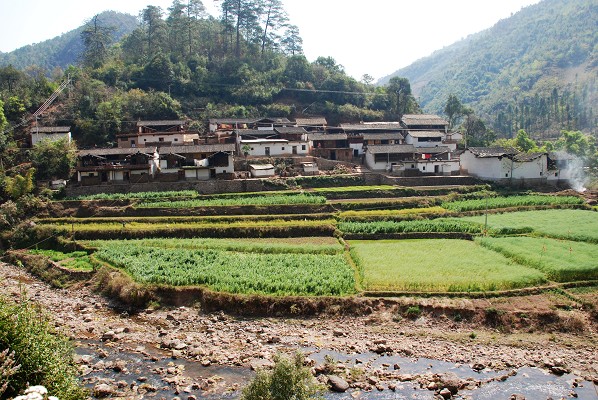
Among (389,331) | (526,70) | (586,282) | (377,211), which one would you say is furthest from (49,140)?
(526,70)

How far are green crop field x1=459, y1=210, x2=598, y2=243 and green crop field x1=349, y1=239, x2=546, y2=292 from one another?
6147mm

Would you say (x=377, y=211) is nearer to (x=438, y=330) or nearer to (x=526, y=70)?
(x=438, y=330)

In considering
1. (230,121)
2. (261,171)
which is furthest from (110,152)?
(230,121)

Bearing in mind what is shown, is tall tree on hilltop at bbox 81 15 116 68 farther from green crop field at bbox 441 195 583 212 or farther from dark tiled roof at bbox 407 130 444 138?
green crop field at bbox 441 195 583 212

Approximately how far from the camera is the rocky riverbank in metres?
21.2

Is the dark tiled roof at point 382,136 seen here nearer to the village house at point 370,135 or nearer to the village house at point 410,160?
the village house at point 370,135

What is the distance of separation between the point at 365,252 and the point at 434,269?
5.45 meters

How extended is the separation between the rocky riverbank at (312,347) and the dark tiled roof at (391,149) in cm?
3230

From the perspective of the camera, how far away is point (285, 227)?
40.0m

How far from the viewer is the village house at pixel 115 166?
50.3 metres

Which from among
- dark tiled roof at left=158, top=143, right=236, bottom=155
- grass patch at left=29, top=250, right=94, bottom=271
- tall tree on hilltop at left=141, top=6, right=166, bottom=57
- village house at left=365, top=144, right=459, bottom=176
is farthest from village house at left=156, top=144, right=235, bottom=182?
tall tree on hilltop at left=141, top=6, right=166, bottom=57

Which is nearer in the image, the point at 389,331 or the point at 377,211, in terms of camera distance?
the point at 389,331

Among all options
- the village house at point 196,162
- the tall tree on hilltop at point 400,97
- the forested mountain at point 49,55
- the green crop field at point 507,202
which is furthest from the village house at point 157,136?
the forested mountain at point 49,55

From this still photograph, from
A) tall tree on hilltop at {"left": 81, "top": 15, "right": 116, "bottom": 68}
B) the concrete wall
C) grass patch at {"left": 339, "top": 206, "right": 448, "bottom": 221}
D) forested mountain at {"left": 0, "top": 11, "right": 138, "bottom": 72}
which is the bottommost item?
grass patch at {"left": 339, "top": 206, "right": 448, "bottom": 221}
